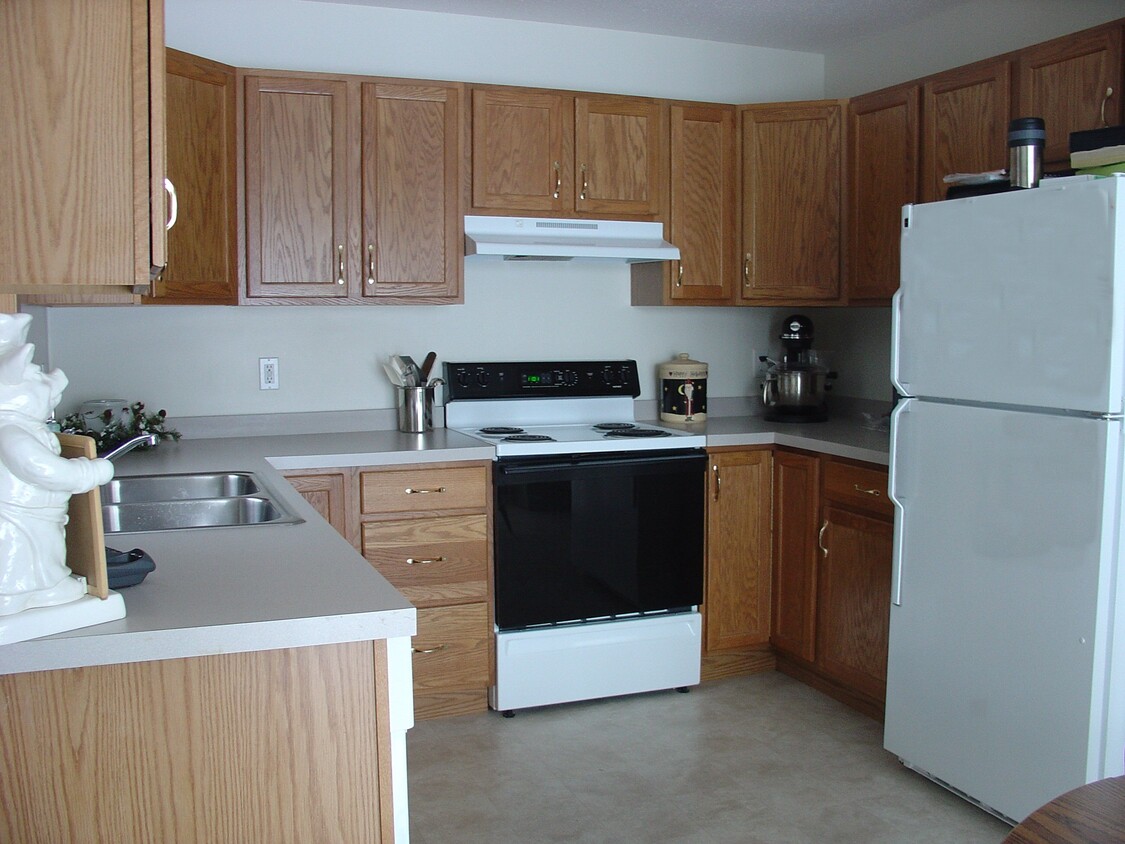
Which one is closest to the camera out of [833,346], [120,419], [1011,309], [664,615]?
[1011,309]

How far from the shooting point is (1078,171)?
2611mm

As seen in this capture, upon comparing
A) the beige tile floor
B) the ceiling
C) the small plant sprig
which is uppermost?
the ceiling

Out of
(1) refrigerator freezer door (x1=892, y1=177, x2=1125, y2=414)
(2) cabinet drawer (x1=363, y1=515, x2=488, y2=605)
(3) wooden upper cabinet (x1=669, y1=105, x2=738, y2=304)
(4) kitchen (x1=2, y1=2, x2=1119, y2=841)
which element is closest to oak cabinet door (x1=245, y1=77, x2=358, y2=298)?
(4) kitchen (x1=2, y1=2, x2=1119, y2=841)

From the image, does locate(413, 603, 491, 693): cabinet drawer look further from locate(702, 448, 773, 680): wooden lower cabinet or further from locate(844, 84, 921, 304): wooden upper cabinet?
locate(844, 84, 921, 304): wooden upper cabinet

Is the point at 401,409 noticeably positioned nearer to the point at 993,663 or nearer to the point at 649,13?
the point at 649,13

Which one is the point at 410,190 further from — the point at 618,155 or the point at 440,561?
the point at 440,561

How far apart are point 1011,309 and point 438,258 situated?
1.87 meters

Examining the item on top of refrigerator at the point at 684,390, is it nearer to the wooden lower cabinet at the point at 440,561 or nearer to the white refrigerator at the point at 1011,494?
the wooden lower cabinet at the point at 440,561

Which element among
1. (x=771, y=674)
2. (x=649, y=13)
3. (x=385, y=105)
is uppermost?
(x=649, y=13)

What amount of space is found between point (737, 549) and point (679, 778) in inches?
39.3

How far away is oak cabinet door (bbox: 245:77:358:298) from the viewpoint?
132 inches

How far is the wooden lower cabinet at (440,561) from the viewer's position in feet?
10.9

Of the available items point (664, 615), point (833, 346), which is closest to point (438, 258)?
point (664, 615)

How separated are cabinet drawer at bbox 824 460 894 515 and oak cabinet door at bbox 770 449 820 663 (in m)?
0.08
